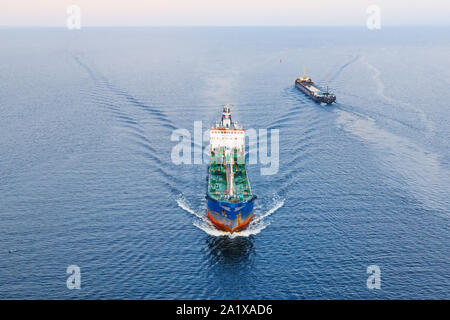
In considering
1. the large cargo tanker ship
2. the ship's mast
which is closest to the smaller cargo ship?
the large cargo tanker ship

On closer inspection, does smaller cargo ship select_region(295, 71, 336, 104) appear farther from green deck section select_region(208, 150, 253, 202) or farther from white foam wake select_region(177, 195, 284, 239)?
white foam wake select_region(177, 195, 284, 239)

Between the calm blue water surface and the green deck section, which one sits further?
the green deck section

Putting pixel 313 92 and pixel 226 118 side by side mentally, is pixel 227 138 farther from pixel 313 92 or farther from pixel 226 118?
pixel 313 92

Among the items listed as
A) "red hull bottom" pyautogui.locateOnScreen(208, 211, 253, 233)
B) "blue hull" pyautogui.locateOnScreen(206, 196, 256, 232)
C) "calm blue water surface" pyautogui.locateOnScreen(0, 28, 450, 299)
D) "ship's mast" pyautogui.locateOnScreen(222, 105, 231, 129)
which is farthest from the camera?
"ship's mast" pyautogui.locateOnScreen(222, 105, 231, 129)

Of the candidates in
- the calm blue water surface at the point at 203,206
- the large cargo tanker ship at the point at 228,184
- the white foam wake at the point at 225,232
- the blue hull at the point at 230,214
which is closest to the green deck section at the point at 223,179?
the large cargo tanker ship at the point at 228,184

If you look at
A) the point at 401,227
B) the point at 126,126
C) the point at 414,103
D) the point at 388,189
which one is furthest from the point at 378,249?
the point at 414,103

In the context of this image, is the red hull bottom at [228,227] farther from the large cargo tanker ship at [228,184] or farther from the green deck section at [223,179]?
the green deck section at [223,179]

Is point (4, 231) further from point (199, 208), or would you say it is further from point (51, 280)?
point (199, 208)
